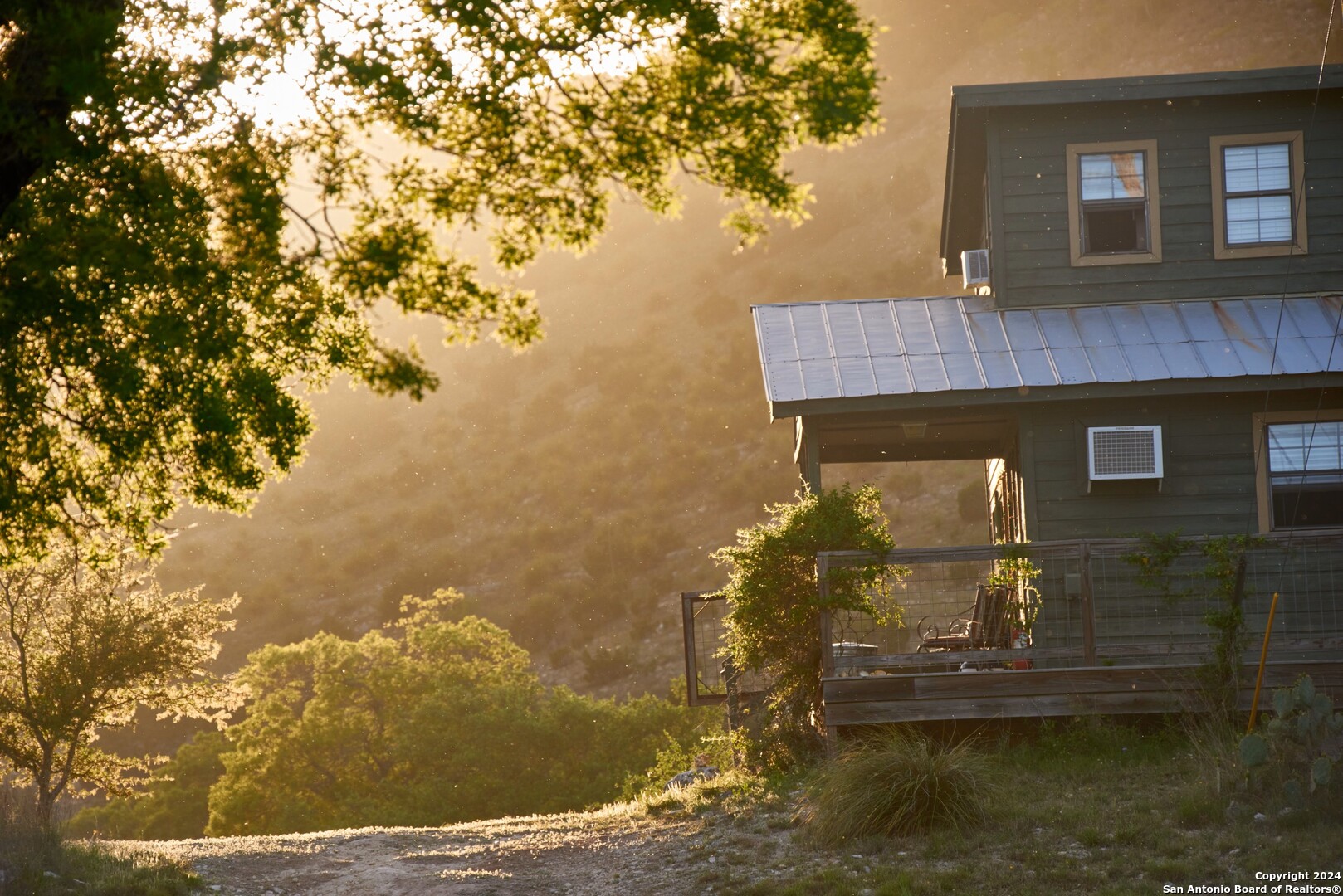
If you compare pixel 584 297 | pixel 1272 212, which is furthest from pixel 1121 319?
pixel 584 297

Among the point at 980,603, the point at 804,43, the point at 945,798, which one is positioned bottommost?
the point at 945,798

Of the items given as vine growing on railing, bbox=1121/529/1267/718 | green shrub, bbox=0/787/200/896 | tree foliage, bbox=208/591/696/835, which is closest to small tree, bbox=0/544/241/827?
green shrub, bbox=0/787/200/896

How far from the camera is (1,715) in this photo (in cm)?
1892

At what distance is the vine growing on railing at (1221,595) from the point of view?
10992mm

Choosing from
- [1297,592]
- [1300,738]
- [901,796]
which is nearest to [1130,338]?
[1297,592]

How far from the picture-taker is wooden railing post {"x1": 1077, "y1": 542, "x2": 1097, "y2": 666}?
11.5 meters

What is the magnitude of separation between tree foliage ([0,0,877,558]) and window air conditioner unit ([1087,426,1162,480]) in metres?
7.75

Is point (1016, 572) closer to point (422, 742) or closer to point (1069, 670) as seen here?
point (1069, 670)

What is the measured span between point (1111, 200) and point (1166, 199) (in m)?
0.66

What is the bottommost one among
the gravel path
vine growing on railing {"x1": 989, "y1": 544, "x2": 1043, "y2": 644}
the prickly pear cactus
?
the gravel path

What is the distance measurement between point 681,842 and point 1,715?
43.5ft

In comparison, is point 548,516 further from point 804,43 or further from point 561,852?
point 804,43

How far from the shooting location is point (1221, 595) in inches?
437

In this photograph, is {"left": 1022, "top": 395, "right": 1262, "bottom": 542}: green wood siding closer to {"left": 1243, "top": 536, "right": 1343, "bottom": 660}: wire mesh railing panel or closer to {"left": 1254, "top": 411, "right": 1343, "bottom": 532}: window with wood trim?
{"left": 1254, "top": 411, "right": 1343, "bottom": 532}: window with wood trim
